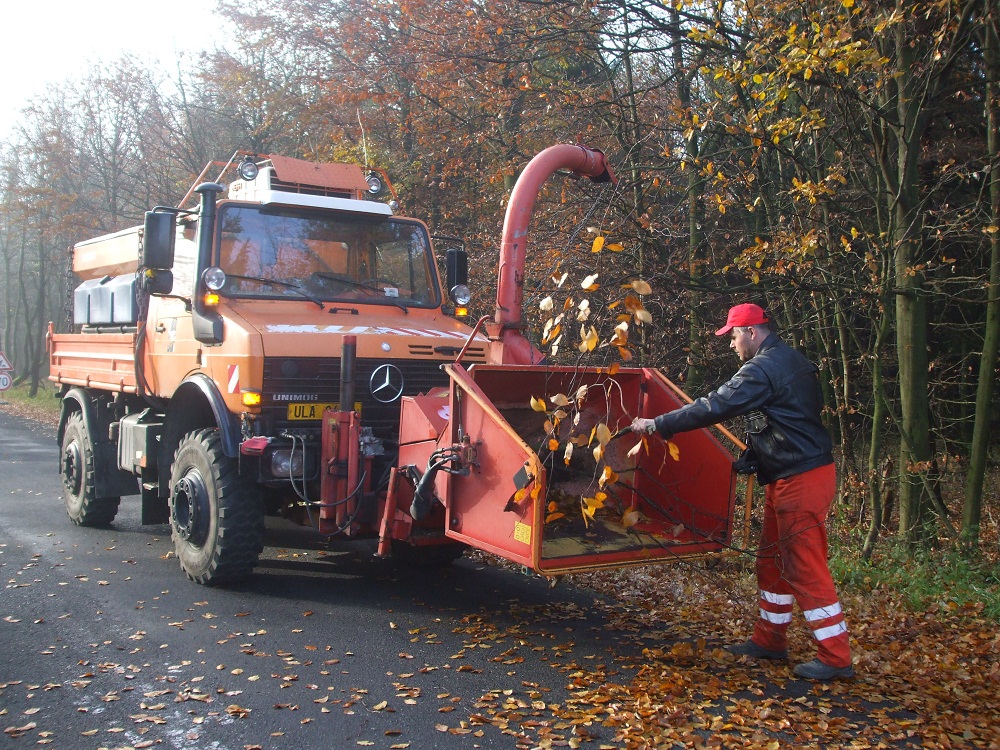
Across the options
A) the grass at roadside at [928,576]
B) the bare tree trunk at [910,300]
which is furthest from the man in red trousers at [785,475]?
the bare tree trunk at [910,300]

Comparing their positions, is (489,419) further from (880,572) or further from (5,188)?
(5,188)

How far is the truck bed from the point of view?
26.5 feet

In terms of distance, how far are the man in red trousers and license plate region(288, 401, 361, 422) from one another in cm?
238

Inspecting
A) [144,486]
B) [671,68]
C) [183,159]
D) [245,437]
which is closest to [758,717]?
[245,437]

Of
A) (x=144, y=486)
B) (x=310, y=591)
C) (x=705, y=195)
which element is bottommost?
(x=310, y=591)

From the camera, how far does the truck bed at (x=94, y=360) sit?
318 inches

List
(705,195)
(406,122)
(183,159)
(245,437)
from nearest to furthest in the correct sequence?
1. (245,437)
2. (705,195)
3. (406,122)
4. (183,159)

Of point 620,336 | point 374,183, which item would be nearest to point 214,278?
point 374,183

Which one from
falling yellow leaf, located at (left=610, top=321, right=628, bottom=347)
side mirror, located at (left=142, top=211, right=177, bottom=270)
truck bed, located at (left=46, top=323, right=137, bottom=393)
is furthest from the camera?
truck bed, located at (left=46, top=323, right=137, bottom=393)

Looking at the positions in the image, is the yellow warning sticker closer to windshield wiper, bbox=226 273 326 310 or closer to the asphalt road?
the asphalt road

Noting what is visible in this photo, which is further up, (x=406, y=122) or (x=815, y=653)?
(x=406, y=122)

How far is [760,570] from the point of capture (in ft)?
16.9

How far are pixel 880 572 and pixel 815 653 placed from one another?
6.67 feet

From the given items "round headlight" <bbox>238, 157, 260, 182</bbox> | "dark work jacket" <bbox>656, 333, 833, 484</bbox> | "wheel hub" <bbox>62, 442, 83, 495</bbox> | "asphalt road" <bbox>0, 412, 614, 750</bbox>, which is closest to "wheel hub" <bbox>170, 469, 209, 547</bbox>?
"asphalt road" <bbox>0, 412, 614, 750</bbox>
